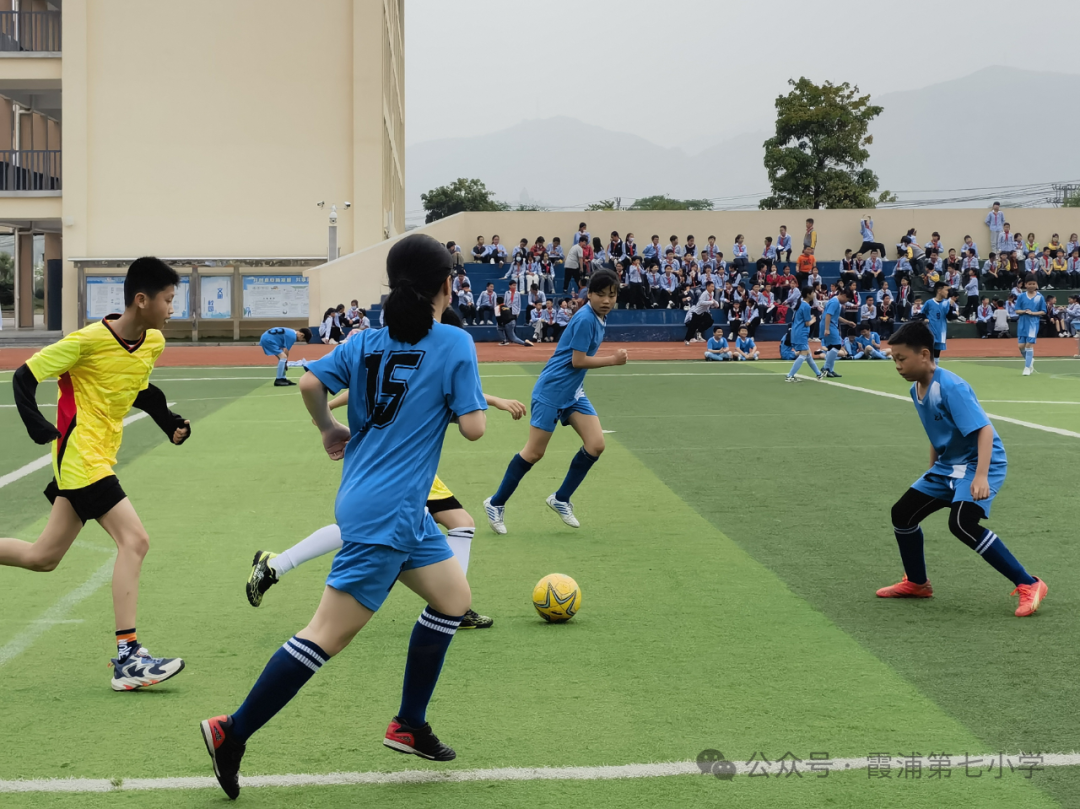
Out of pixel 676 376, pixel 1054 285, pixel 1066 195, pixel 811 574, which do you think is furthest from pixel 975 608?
pixel 1066 195

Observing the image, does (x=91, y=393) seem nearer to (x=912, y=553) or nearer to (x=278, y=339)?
(x=912, y=553)

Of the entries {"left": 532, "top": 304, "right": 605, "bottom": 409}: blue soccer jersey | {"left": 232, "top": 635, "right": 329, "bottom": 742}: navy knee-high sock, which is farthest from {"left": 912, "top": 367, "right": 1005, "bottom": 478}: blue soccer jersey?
{"left": 232, "top": 635, "right": 329, "bottom": 742}: navy knee-high sock

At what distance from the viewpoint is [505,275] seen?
37094 mm

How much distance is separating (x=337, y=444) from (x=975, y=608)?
4.09 m

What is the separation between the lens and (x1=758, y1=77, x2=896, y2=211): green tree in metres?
58.3

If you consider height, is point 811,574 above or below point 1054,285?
below

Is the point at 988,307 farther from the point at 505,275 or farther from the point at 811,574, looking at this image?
the point at 811,574

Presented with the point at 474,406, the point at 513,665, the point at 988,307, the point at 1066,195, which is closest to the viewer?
the point at 474,406

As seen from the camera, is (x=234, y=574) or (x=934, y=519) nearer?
(x=234, y=574)

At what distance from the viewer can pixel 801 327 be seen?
75.9ft

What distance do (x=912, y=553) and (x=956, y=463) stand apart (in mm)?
632

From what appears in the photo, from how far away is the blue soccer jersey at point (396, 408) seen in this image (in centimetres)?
388

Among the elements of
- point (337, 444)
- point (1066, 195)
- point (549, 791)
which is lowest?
point (549, 791)

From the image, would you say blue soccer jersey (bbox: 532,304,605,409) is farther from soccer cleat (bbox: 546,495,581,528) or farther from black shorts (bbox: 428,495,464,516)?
black shorts (bbox: 428,495,464,516)
